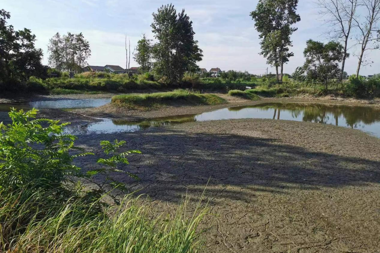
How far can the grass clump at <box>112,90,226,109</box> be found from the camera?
859 inches

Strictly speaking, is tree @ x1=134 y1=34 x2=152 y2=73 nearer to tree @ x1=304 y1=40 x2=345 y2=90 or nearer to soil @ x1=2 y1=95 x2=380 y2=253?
tree @ x1=304 y1=40 x2=345 y2=90

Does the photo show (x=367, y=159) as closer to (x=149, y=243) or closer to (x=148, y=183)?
(x=148, y=183)

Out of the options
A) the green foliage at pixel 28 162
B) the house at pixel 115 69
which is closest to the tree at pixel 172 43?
the green foliage at pixel 28 162

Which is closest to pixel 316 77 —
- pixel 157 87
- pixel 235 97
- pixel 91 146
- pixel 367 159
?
pixel 235 97

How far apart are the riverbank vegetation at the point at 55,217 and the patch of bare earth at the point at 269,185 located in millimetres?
1315

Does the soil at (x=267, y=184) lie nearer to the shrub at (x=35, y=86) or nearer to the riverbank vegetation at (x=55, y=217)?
the riverbank vegetation at (x=55, y=217)

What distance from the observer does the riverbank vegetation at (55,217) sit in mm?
2379

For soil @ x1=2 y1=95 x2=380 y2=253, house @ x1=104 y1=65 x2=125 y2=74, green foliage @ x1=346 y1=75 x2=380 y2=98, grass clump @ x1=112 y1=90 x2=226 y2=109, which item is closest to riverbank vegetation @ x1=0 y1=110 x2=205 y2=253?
soil @ x1=2 y1=95 x2=380 y2=253

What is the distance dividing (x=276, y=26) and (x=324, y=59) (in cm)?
1438

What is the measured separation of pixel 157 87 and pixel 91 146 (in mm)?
33805

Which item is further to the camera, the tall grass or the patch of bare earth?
the patch of bare earth

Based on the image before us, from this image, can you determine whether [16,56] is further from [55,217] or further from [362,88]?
[362,88]

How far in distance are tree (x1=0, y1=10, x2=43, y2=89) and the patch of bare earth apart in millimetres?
22455

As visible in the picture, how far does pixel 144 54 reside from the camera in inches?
2298
